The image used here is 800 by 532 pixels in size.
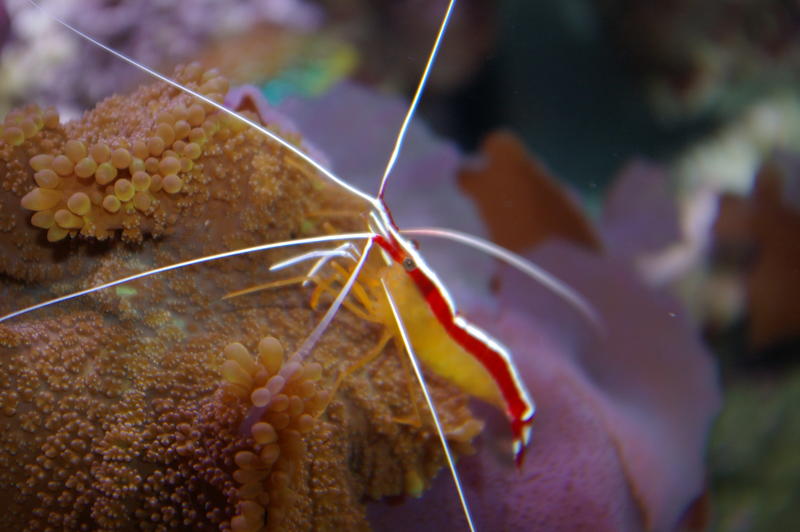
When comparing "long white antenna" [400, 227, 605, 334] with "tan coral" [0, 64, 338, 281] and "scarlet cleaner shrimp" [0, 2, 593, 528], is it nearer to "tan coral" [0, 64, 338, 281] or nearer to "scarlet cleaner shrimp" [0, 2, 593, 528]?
"scarlet cleaner shrimp" [0, 2, 593, 528]

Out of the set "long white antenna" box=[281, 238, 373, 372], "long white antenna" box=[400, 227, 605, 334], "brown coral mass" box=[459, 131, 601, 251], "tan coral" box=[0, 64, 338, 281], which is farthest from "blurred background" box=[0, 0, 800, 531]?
"long white antenna" box=[281, 238, 373, 372]

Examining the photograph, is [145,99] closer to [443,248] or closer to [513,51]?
[443,248]

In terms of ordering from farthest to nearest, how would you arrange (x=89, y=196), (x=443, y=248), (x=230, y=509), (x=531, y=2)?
(x=531, y=2) → (x=443, y=248) → (x=89, y=196) → (x=230, y=509)

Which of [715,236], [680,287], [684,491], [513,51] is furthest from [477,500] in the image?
[513,51]

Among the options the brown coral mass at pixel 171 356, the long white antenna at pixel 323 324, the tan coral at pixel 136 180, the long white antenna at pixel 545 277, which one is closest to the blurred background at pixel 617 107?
the long white antenna at pixel 545 277

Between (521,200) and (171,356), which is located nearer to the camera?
(171,356)

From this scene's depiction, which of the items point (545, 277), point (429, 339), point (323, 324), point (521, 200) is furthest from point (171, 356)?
point (521, 200)

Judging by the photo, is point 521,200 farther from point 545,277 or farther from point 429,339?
point 429,339
